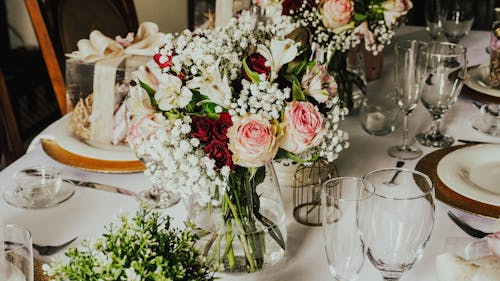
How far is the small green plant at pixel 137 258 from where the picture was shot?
0.75m

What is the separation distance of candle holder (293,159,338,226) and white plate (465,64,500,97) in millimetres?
749

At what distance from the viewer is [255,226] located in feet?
3.51

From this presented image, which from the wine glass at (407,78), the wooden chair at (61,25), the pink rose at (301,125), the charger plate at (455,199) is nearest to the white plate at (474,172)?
the charger plate at (455,199)

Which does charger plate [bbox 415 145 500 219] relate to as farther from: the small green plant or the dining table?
the small green plant

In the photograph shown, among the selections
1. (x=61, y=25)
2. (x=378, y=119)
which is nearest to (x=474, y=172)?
(x=378, y=119)

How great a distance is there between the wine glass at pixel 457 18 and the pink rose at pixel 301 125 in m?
1.26

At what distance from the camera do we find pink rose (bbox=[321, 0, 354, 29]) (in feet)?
4.75

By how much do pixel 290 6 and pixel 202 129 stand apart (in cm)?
63

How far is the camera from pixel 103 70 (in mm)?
1487

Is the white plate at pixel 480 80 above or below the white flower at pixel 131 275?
below

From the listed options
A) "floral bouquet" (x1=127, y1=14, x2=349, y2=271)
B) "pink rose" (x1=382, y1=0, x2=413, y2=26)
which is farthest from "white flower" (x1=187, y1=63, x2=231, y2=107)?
"pink rose" (x1=382, y1=0, x2=413, y2=26)

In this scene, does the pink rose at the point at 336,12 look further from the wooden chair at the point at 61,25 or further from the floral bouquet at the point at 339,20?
the wooden chair at the point at 61,25

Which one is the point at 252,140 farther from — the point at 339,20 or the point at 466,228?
the point at 339,20

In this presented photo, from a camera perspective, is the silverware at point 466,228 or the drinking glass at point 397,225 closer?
the drinking glass at point 397,225
